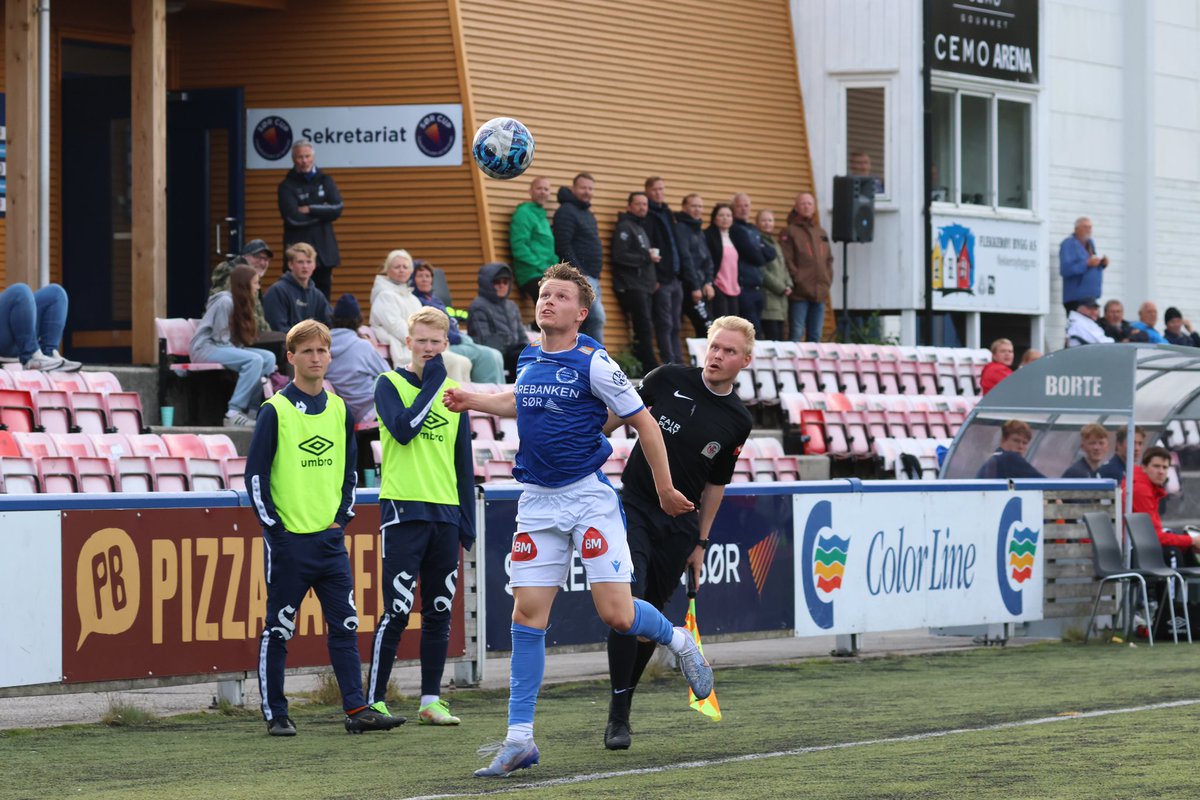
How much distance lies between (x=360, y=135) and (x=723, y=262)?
4.25 metres

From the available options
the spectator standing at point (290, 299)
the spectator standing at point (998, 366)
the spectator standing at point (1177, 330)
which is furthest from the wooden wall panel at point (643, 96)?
the spectator standing at point (1177, 330)

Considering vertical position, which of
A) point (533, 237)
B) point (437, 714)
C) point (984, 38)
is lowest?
point (437, 714)

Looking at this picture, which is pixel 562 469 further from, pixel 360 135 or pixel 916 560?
pixel 360 135

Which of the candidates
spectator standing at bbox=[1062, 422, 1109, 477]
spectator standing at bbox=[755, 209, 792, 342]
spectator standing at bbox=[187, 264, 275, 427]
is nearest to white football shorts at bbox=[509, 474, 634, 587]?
spectator standing at bbox=[187, 264, 275, 427]

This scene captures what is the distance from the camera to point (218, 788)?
811cm

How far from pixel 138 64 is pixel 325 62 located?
345 centimetres

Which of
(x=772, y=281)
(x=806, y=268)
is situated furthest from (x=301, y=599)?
(x=806, y=268)

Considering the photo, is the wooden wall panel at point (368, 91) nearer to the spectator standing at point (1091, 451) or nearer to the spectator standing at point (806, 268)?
the spectator standing at point (806, 268)

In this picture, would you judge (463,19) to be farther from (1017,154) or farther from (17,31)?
(1017,154)

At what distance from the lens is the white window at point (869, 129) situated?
27172mm

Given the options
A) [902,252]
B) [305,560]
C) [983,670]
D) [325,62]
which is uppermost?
[325,62]

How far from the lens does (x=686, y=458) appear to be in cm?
962

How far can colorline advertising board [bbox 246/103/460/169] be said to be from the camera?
22.1 metres

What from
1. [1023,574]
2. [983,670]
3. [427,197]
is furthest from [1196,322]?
[983,670]
